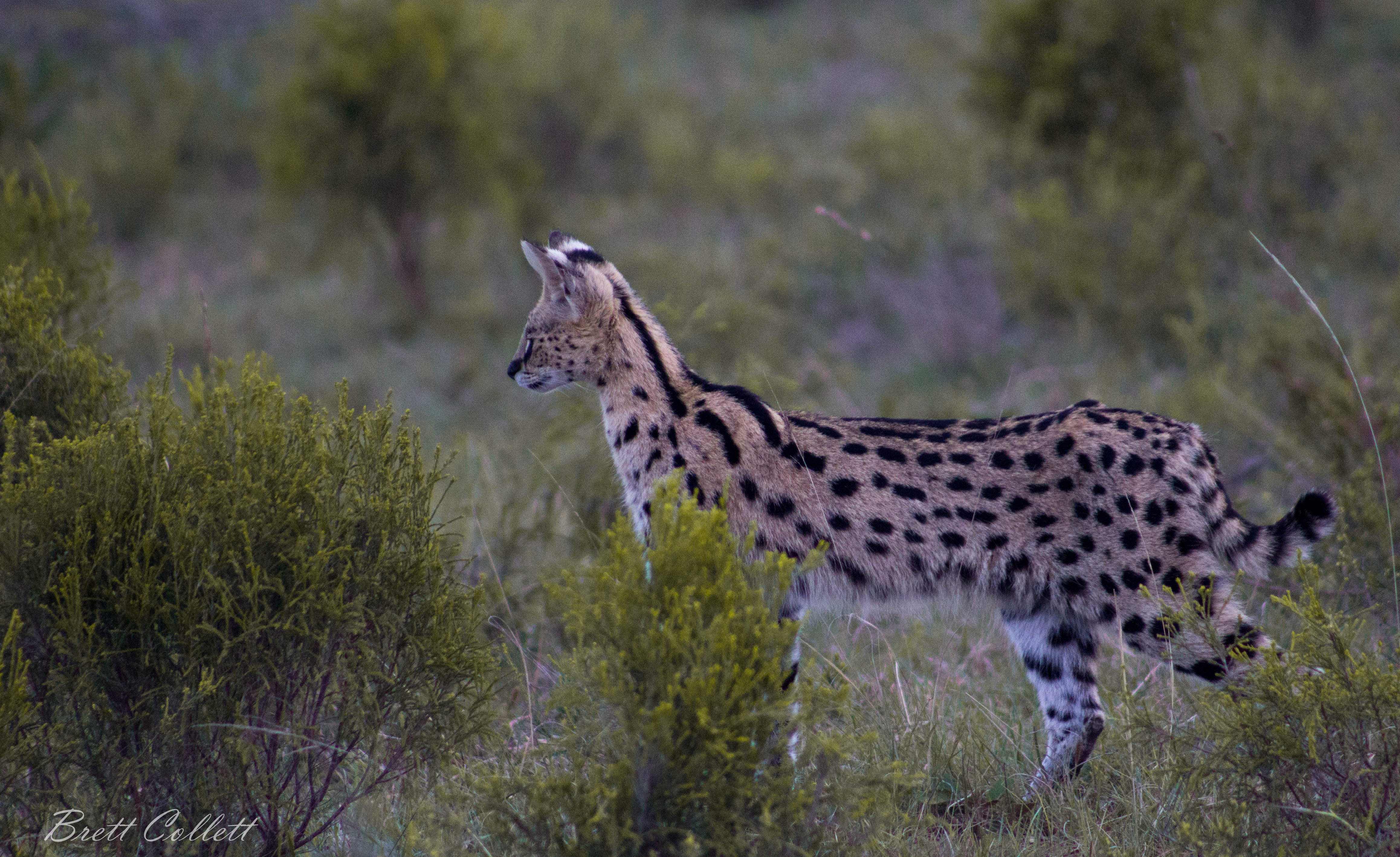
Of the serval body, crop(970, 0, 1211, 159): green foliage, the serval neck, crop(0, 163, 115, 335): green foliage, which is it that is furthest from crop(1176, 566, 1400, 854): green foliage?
crop(970, 0, 1211, 159): green foliage

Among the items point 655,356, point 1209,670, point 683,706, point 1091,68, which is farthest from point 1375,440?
point 1091,68

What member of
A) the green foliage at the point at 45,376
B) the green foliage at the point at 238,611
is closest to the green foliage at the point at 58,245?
the green foliage at the point at 45,376

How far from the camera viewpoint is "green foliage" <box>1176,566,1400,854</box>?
3.21 metres

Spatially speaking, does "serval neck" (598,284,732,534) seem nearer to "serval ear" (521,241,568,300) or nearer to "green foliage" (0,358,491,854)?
"serval ear" (521,241,568,300)

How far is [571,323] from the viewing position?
16.0 ft

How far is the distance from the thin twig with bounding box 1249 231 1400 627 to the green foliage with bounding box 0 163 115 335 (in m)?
5.12

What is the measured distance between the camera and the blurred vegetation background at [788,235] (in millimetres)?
6059

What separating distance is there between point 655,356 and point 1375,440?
2746 millimetres

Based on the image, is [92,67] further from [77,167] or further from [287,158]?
[287,158]

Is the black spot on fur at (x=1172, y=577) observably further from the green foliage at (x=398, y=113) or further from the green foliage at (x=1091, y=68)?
the green foliage at (x=398, y=113)

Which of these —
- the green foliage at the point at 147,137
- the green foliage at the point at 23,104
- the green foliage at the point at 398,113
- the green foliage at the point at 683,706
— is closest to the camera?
the green foliage at the point at 683,706

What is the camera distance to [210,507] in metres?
3.60

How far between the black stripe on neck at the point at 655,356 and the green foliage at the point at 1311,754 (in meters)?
2.23

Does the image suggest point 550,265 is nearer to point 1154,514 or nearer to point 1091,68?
point 1154,514
